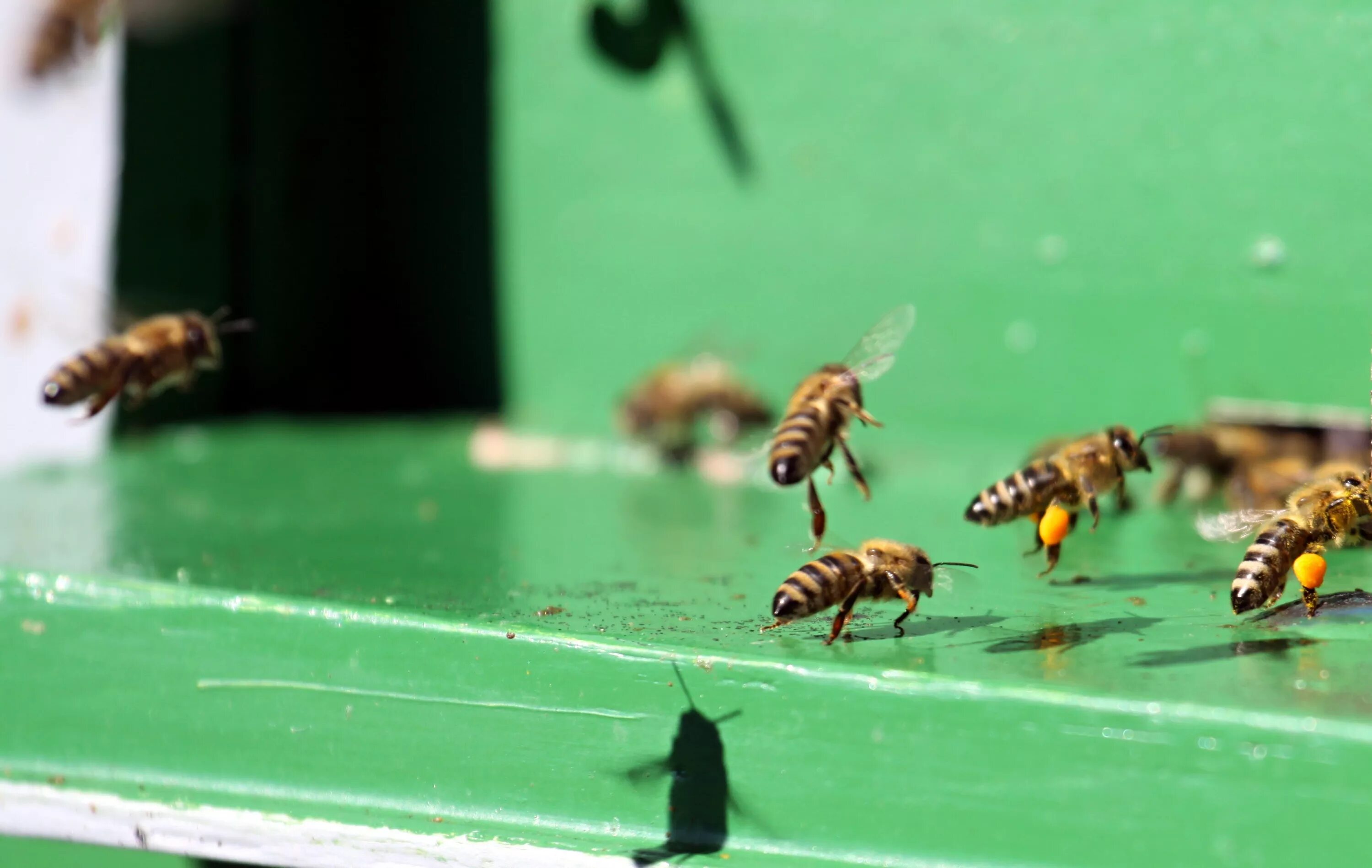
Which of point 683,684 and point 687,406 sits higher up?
point 687,406

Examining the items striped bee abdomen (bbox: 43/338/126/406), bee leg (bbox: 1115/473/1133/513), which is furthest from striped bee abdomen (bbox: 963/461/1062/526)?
striped bee abdomen (bbox: 43/338/126/406)

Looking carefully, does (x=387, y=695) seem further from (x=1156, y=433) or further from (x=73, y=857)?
(x=1156, y=433)

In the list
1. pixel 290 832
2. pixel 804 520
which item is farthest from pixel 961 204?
pixel 290 832

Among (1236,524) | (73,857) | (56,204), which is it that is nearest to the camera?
(73,857)

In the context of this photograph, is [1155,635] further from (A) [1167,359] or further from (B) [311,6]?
(B) [311,6]

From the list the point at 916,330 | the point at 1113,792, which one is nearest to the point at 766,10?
the point at 916,330

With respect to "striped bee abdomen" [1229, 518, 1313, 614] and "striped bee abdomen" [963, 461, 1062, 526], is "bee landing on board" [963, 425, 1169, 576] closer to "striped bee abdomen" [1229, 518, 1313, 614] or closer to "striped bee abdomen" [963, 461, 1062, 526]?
"striped bee abdomen" [963, 461, 1062, 526]
